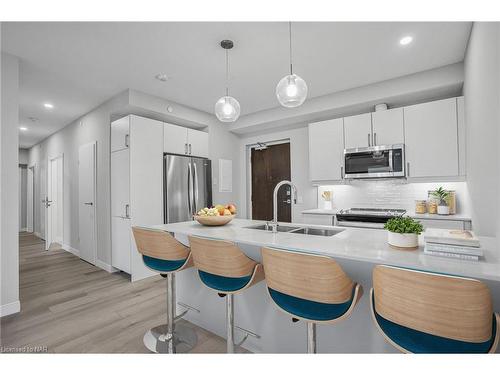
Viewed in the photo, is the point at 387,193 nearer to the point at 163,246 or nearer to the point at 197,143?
the point at 197,143

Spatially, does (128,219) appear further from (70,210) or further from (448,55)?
(448,55)

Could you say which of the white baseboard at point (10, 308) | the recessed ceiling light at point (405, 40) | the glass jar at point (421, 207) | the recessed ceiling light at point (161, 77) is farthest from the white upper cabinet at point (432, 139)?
the white baseboard at point (10, 308)

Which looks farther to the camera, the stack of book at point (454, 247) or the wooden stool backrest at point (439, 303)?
the stack of book at point (454, 247)

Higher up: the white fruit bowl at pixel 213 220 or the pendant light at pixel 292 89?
the pendant light at pixel 292 89

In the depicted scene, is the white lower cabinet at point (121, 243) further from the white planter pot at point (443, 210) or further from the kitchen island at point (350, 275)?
the white planter pot at point (443, 210)

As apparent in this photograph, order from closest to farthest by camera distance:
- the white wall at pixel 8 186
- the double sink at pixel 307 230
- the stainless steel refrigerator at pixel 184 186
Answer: the double sink at pixel 307 230, the white wall at pixel 8 186, the stainless steel refrigerator at pixel 184 186

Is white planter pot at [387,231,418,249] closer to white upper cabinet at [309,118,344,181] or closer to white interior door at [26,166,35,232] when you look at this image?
white upper cabinet at [309,118,344,181]

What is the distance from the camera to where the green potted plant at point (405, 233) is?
131cm

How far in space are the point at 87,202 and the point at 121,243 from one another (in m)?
1.37

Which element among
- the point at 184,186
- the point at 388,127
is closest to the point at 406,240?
the point at 388,127

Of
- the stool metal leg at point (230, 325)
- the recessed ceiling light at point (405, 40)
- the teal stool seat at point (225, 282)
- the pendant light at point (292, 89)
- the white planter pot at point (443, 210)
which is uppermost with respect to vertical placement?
the recessed ceiling light at point (405, 40)

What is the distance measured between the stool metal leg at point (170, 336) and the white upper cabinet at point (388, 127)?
303cm

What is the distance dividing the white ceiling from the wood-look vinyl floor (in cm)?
262
